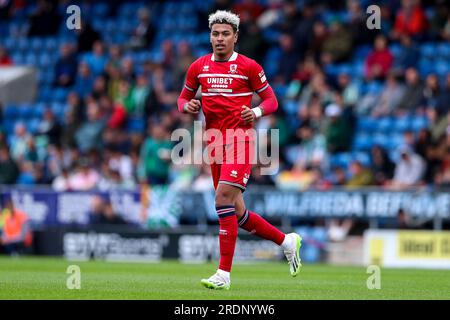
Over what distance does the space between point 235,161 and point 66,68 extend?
17.2 meters

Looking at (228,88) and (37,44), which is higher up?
(37,44)

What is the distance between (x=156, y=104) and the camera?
24.7 meters

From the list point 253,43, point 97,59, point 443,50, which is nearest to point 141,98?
point 253,43

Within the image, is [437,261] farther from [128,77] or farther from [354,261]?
[128,77]

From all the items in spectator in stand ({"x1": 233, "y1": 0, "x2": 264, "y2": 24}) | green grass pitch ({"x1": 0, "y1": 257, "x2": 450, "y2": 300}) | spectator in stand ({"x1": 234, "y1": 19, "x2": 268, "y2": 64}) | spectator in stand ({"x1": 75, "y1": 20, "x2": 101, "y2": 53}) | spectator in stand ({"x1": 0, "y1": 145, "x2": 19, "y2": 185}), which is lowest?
green grass pitch ({"x1": 0, "y1": 257, "x2": 450, "y2": 300})

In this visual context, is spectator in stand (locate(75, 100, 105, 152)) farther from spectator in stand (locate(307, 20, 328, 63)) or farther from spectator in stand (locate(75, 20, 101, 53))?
spectator in stand (locate(307, 20, 328, 63))

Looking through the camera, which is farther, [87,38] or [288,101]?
[87,38]

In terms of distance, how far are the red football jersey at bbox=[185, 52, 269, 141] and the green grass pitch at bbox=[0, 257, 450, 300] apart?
1709mm

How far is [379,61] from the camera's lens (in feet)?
74.5

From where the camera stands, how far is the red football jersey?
437 inches

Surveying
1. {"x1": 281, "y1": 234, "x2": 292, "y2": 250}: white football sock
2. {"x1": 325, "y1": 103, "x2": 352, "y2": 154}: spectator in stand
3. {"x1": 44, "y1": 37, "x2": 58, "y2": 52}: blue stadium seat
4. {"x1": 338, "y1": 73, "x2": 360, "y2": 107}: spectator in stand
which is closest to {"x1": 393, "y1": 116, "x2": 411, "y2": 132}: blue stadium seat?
{"x1": 338, "y1": 73, "x2": 360, "y2": 107}: spectator in stand

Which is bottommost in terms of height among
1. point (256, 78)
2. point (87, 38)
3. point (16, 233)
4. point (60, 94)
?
point (16, 233)

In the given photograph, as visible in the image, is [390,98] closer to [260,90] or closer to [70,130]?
[70,130]
